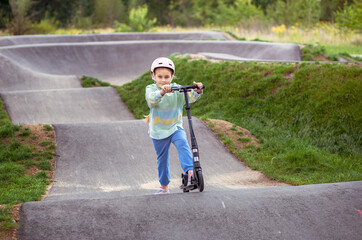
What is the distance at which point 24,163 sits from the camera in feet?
25.4

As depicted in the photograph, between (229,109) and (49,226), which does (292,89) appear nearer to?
(229,109)

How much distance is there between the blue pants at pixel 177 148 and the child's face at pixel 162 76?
1.91 feet

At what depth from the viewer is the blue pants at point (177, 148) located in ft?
16.1

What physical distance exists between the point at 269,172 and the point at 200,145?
1.79 meters

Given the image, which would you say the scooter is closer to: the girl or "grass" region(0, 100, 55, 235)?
the girl

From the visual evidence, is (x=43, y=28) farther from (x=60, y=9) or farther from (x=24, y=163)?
(x=24, y=163)

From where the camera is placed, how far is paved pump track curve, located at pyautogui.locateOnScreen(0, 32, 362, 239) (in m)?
4.15

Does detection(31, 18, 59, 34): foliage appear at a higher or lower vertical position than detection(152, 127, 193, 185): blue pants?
higher

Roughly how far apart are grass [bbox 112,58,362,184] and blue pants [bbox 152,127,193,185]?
2743mm

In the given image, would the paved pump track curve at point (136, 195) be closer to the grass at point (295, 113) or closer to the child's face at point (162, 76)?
the grass at point (295, 113)

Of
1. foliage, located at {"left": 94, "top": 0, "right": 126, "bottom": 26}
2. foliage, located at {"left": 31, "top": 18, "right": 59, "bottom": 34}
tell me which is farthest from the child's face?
foliage, located at {"left": 94, "top": 0, "right": 126, "bottom": 26}

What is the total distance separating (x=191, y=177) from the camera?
487cm

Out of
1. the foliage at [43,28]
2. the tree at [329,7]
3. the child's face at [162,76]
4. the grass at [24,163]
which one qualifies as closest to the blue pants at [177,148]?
the child's face at [162,76]

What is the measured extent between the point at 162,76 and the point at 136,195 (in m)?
1.43
